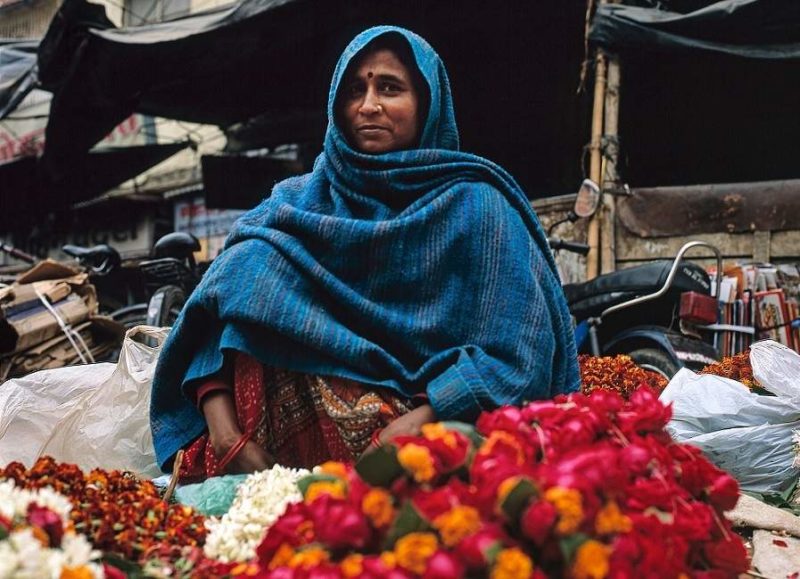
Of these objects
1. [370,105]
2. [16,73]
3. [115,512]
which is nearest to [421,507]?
[115,512]

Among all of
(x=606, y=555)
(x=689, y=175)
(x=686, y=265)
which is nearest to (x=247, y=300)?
(x=606, y=555)

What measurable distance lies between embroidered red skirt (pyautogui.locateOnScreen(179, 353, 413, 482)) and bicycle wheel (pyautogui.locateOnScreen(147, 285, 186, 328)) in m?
3.37

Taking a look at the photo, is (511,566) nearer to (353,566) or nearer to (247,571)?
(353,566)

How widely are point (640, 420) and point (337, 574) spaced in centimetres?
60

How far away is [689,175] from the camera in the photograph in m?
8.18

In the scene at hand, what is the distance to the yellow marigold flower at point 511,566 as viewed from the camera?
2.91 ft

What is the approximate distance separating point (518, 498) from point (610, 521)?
12 centimetres

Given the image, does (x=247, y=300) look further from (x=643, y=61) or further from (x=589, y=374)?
(x=643, y=61)

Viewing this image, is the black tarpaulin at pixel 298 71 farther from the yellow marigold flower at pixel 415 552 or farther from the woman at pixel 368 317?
the yellow marigold flower at pixel 415 552

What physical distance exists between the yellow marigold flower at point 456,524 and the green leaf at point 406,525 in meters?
0.02

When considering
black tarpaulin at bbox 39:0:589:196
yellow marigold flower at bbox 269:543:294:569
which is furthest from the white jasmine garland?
black tarpaulin at bbox 39:0:589:196

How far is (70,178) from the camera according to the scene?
33.8 ft

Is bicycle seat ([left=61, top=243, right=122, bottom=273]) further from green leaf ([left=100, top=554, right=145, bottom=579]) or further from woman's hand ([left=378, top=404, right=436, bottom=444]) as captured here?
green leaf ([left=100, top=554, right=145, bottom=579])

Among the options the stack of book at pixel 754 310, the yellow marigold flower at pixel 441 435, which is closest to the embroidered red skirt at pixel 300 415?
the yellow marigold flower at pixel 441 435
